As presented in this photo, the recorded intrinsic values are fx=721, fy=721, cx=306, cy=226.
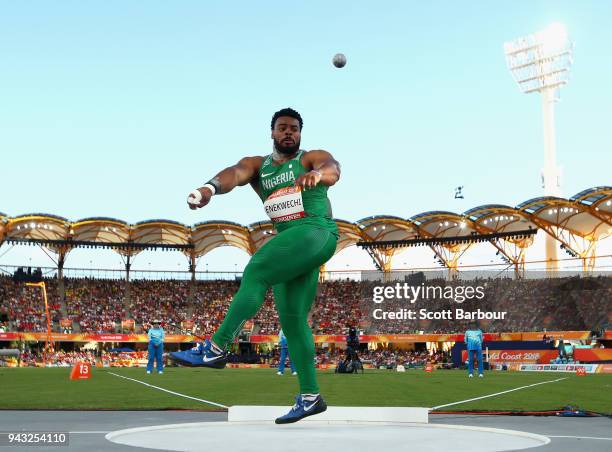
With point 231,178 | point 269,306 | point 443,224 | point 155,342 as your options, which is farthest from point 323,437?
point 269,306

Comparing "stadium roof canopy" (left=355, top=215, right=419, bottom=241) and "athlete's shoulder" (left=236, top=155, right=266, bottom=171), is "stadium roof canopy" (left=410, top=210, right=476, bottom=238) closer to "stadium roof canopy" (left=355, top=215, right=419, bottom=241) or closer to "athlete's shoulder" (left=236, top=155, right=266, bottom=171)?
"stadium roof canopy" (left=355, top=215, right=419, bottom=241)

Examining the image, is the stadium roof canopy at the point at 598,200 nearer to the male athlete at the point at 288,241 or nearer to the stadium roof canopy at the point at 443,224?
the stadium roof canopy at the point at 443,224

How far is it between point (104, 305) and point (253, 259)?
5973 centimetres

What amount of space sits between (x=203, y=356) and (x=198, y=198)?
1.16 meters

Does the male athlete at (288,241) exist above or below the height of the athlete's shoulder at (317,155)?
below

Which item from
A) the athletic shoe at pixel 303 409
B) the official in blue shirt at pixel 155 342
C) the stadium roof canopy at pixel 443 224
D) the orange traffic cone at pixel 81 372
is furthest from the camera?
the stadium roof canopy at pixel 443 224

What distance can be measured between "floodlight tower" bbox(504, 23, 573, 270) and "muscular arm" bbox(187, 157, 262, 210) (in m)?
69.4

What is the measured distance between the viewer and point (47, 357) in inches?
1890

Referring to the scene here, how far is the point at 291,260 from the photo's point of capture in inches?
215

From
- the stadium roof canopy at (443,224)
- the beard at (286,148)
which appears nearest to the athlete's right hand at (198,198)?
the beard at (286,148)

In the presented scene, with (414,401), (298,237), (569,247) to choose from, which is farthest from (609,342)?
(298,237)

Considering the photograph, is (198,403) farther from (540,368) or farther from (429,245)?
(429,245)

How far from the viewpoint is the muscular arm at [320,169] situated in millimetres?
5102

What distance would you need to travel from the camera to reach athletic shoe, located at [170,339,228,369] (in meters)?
5.12
